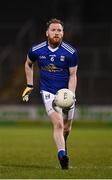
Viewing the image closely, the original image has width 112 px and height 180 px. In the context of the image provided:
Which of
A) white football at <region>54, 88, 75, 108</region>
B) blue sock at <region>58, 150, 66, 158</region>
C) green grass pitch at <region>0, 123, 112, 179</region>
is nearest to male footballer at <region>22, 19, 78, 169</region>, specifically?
white football at <region>54, 88, 75, 108</region>

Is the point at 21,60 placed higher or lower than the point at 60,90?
lower

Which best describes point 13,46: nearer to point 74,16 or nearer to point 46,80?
point 74,16

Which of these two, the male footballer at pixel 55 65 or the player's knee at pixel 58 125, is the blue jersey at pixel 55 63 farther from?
the player's knee at pixel 58 125

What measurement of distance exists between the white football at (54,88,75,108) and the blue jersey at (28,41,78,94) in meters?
0.28

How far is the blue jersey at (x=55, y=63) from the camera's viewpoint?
1026 centimetres

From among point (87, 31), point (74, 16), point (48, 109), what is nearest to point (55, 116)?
point (48, 109)

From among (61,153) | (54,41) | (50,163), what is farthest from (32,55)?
(50,163)

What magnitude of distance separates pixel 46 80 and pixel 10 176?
208 centimetres

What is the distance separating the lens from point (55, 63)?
33.8 feet

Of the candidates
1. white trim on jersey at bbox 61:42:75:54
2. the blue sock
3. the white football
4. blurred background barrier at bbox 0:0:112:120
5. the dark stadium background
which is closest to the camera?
the blue sock

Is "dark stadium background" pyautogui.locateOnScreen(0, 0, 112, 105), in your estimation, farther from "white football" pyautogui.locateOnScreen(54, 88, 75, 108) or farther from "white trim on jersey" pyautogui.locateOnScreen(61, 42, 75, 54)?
"white football" pyautogui.locateOnScreen(54, 88, 75, 108)

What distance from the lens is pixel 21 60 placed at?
29.2 m

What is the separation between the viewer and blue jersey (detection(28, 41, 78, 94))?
1026cm

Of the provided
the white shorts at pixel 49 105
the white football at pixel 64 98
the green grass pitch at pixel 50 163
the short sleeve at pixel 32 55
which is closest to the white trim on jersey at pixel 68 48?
the short sleeve at pixel 32 55
